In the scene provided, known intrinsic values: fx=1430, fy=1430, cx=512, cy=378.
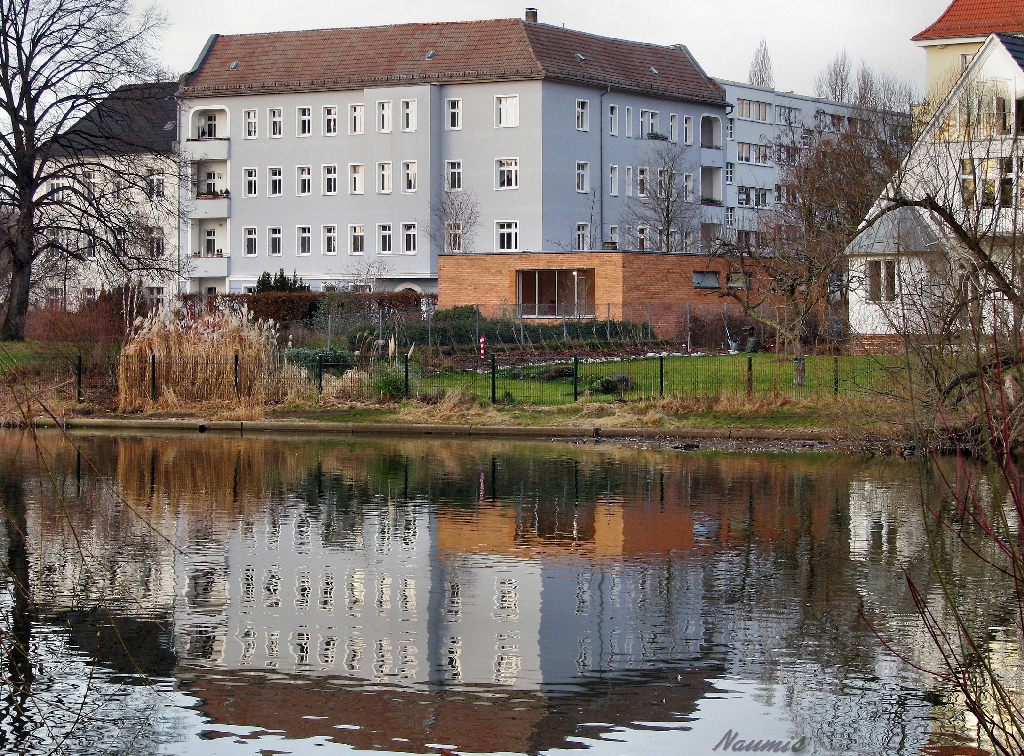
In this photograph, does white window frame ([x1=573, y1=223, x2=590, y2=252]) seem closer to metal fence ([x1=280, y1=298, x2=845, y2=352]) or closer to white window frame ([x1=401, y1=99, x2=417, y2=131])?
white window frame ([x1=401, y1=99, x2=417, y2=131])

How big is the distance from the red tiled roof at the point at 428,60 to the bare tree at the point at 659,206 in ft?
12.8

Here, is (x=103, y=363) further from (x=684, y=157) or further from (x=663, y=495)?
(x=684, y=157)

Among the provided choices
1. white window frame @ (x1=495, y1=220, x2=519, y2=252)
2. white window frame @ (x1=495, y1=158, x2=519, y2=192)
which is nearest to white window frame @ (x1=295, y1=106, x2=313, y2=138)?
white window frame @ (x1=495, y1=158, x2=519, y2=192)

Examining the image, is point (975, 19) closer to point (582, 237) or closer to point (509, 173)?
point (582, 237)

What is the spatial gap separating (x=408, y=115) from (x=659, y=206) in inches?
581

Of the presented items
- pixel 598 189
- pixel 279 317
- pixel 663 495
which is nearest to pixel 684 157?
pixel 598 189

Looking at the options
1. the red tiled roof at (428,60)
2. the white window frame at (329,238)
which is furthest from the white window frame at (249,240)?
the red tiled roof at (428,60)

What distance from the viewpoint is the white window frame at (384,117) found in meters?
76.6

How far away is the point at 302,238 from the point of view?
79688mm

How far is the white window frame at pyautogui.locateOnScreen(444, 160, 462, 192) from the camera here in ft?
249

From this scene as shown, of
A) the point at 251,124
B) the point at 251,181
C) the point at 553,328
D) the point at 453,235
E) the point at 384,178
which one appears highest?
the point at 251,124

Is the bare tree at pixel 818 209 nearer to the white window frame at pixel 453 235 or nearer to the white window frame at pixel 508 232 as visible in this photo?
the white window frame at pixel 508 232

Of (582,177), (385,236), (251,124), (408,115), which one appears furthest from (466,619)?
(251,124)

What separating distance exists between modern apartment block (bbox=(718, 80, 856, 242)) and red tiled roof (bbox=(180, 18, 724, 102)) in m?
11.1
